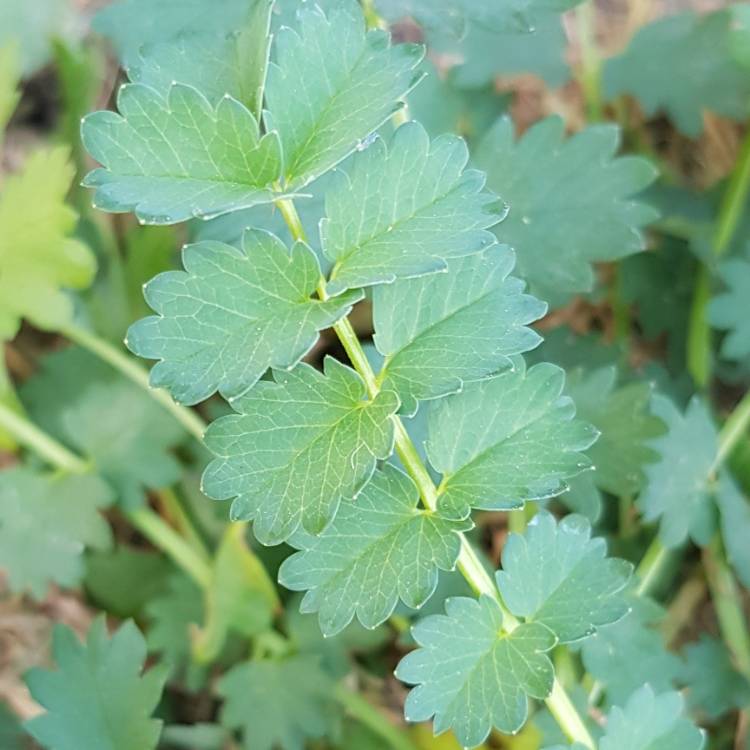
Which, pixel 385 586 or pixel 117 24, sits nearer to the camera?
pixel 385 586

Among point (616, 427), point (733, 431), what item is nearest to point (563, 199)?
point (616, 427)

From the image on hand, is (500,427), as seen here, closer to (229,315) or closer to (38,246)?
(229,315)

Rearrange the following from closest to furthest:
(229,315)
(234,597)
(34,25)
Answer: (229,315), (234,597), (34,25)

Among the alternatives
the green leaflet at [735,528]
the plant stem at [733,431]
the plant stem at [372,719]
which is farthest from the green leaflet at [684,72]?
the plant stem at [372,719]

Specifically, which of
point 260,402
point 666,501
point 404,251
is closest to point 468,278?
point 404,251

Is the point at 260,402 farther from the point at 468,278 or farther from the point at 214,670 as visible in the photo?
the point at 214,670

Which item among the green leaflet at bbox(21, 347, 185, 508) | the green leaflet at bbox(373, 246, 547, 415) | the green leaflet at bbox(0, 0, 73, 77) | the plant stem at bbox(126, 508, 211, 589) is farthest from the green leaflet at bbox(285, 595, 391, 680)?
the green leaflet at bbox(0, 0, 73, 77)
